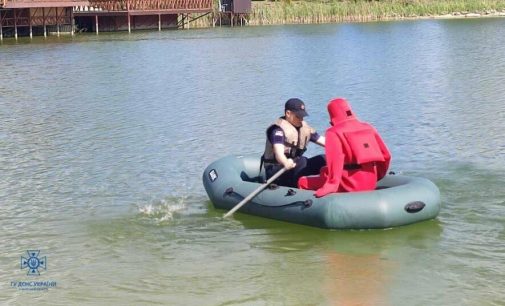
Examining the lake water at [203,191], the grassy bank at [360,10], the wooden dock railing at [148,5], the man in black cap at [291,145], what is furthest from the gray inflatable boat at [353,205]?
the grassy bank at [360,10]

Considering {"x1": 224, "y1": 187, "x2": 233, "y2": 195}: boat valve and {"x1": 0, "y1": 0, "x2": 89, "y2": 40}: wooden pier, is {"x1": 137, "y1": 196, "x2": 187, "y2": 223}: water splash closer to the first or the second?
{"x1": 224, "y1": 187, "x2": 233, "y2": 195}: boat valve

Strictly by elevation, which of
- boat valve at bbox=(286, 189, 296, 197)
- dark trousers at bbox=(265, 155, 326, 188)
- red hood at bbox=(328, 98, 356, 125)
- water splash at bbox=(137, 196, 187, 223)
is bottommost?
water splash at bbox=(137, 196, 187, 223)

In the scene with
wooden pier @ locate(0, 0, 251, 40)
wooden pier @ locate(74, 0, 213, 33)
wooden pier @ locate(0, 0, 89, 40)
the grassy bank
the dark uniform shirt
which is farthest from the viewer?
the grassy bank

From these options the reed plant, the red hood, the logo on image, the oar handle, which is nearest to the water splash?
the oar handle

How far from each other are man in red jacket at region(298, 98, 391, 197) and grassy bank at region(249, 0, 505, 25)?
4949 centimetres

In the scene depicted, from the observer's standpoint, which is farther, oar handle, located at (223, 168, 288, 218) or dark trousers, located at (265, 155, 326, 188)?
dark trousers, located at (265, 155, 326, 188)

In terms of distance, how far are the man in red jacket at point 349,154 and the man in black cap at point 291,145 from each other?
51 centimetres

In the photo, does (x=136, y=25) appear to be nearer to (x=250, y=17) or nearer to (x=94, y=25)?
(x=94, y=25)

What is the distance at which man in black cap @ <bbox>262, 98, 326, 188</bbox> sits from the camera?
9391mm

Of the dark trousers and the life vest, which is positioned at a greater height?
the life vest

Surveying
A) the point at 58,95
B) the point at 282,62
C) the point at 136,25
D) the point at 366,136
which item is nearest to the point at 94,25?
the point at 136,25

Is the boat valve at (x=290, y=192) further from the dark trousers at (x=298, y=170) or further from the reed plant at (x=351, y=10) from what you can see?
the reed plant at (x=351, y=10)

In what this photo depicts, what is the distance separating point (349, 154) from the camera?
8867 millimetres

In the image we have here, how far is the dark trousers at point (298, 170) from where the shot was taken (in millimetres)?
9727
